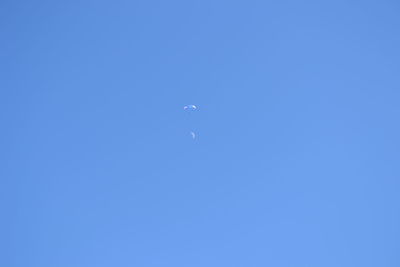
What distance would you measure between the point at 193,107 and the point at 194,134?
36cm

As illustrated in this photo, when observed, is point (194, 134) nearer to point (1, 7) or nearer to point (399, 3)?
point (1, 7)

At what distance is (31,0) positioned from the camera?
4.19 metres

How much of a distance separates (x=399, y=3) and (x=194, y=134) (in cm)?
325

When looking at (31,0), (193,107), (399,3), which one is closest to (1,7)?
(31,0)

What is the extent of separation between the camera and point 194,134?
13.8ft

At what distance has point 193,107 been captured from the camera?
425cm

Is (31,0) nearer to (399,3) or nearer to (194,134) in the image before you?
(194,134)

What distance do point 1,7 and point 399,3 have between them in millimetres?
5218

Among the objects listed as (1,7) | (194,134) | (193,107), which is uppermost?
(1,7)

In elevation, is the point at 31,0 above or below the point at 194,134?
above

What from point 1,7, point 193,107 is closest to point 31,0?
point 1,7

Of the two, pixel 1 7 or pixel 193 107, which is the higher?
pixel 1 7

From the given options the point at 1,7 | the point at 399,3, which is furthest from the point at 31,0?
the point at 399,3

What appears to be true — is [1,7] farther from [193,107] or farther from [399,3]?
[399,3]
